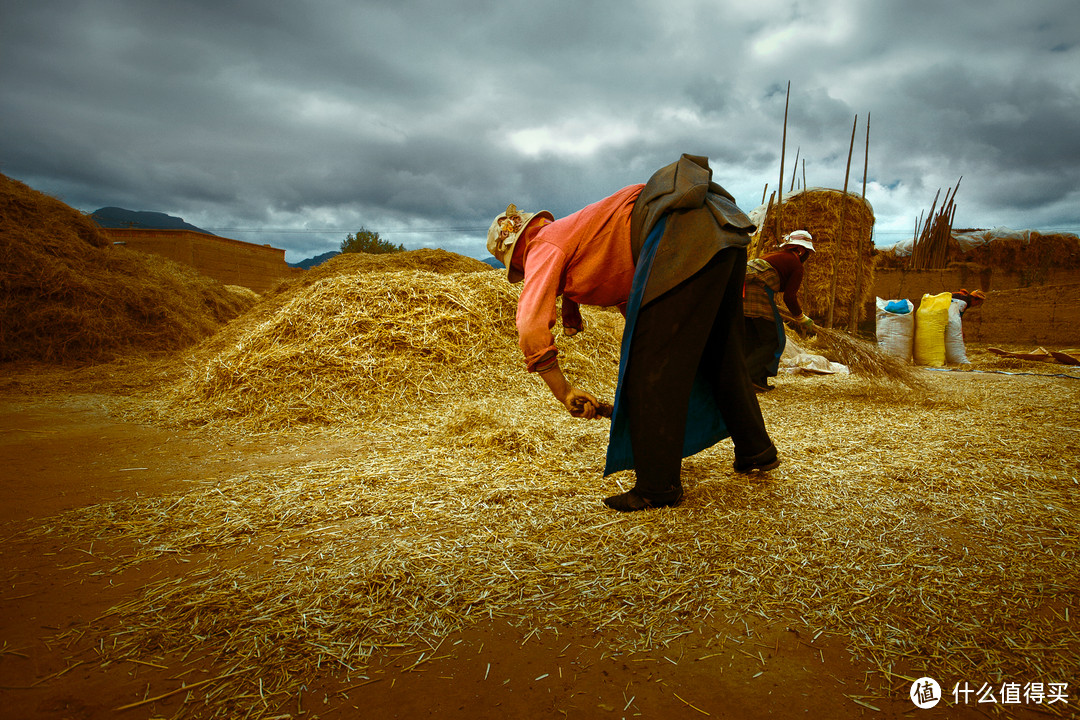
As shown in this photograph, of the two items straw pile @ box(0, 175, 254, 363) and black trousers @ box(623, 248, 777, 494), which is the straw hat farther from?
straw pile @ box(0, 175, 254, 363)

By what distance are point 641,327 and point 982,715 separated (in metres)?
1.12

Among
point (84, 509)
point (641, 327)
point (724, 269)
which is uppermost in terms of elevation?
point (724, 269)

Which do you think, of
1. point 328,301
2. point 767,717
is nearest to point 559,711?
point 767,717

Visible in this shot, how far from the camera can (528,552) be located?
1524mm

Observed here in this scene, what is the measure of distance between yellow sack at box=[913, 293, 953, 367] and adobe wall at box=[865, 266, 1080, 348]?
6.63 ft

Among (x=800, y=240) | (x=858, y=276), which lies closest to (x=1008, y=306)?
(x=858, y=276)

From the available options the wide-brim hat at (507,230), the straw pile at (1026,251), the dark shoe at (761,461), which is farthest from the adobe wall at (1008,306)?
the wide-brim hat at (507,230)

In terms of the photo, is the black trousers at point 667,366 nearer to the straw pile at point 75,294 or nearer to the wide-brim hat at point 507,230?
the wide-brim hat at point 507,230

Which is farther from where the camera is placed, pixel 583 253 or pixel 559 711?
pixel 583 253

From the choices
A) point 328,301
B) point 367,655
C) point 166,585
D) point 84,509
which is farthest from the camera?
point 328,301

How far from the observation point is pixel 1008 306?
9.06m

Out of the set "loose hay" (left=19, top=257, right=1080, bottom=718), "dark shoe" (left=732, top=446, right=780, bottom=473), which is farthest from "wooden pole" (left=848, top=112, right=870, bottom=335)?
"dark shoe" (left=732, top=446, right=780, bottom=473)

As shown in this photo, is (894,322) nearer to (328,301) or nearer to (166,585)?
(328,301)

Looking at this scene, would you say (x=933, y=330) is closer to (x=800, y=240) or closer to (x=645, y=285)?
(x=800, y=240)
